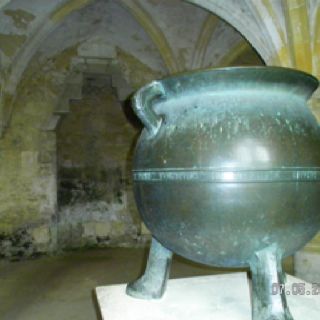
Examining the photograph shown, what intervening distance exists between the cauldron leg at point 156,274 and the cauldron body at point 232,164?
219mm

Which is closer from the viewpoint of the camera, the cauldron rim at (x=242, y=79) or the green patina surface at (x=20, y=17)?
the cauldron rim at (x=242, y=79)

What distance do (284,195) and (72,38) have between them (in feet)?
16.3

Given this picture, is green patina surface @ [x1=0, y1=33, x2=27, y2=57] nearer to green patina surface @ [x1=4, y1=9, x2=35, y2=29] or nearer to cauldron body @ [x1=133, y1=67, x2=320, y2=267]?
green patina surface @ [x1=4, y1=9, x2=35, y2=29]

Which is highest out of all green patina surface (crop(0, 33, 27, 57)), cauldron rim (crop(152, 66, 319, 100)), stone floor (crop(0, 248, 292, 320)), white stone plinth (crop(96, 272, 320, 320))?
green patina surface (crop(0, 33, 27, 57))

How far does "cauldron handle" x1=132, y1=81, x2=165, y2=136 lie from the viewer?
1.36m

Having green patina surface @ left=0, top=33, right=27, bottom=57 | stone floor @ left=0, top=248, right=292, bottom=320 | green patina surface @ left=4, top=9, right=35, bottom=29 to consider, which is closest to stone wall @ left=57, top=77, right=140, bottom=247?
stone floor @ left=0, top=248, right=292, bottom=320

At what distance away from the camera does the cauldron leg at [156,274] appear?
5.28ft

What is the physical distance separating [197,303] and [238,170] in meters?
0.71

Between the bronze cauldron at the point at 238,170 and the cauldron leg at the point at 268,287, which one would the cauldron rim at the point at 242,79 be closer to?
the bronze cauldron at the point at 238,170

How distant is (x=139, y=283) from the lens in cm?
166

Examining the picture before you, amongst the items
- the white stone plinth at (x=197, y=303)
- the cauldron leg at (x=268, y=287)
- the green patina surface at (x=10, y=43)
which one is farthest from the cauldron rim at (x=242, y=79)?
the green patina surface at (x=10, y=43)

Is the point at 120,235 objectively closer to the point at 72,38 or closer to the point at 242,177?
the point at 72,38

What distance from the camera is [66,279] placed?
426 cm

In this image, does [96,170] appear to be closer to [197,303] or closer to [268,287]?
[197,303]
